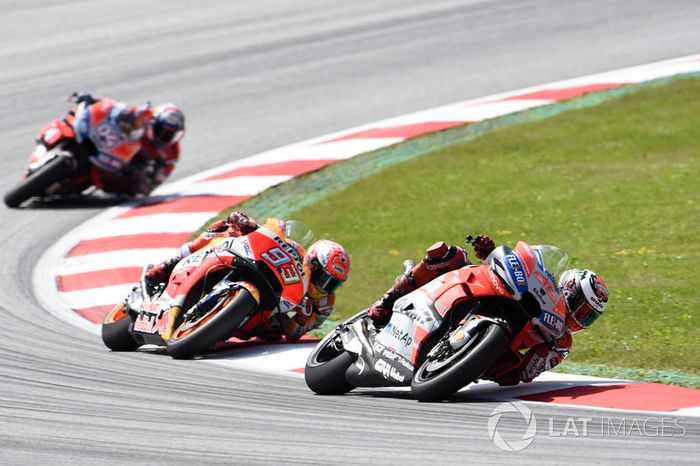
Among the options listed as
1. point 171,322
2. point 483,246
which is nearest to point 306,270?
point 171,322

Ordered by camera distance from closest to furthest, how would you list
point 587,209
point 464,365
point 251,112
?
point 464,365
point 587,209
point 251,112

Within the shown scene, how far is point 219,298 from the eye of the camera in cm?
873

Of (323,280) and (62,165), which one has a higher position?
(323,280)

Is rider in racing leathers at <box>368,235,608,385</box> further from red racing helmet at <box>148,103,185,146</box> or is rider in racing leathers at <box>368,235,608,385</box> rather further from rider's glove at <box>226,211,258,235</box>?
red racing helmet at <box>148,103,185,146</box>

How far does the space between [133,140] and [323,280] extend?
5.90 meters

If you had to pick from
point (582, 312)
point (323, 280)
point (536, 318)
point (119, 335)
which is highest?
point (536, 318)

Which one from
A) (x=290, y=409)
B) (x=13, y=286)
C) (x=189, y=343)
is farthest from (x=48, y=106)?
(x=290, y=409)

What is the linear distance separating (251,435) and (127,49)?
15579 mm

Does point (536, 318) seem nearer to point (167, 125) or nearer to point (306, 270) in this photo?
point (306, 270)

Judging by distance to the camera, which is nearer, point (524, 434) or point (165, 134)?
point (524, 434)

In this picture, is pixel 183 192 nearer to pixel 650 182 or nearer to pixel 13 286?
pixel 13 286

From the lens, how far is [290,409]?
22.3 feet

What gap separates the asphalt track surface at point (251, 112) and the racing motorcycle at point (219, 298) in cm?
20

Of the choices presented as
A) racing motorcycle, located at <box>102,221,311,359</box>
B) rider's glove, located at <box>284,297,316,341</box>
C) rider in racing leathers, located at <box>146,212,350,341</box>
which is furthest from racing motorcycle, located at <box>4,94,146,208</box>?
rider's glove, located at <box>284,297,316,341</box>
